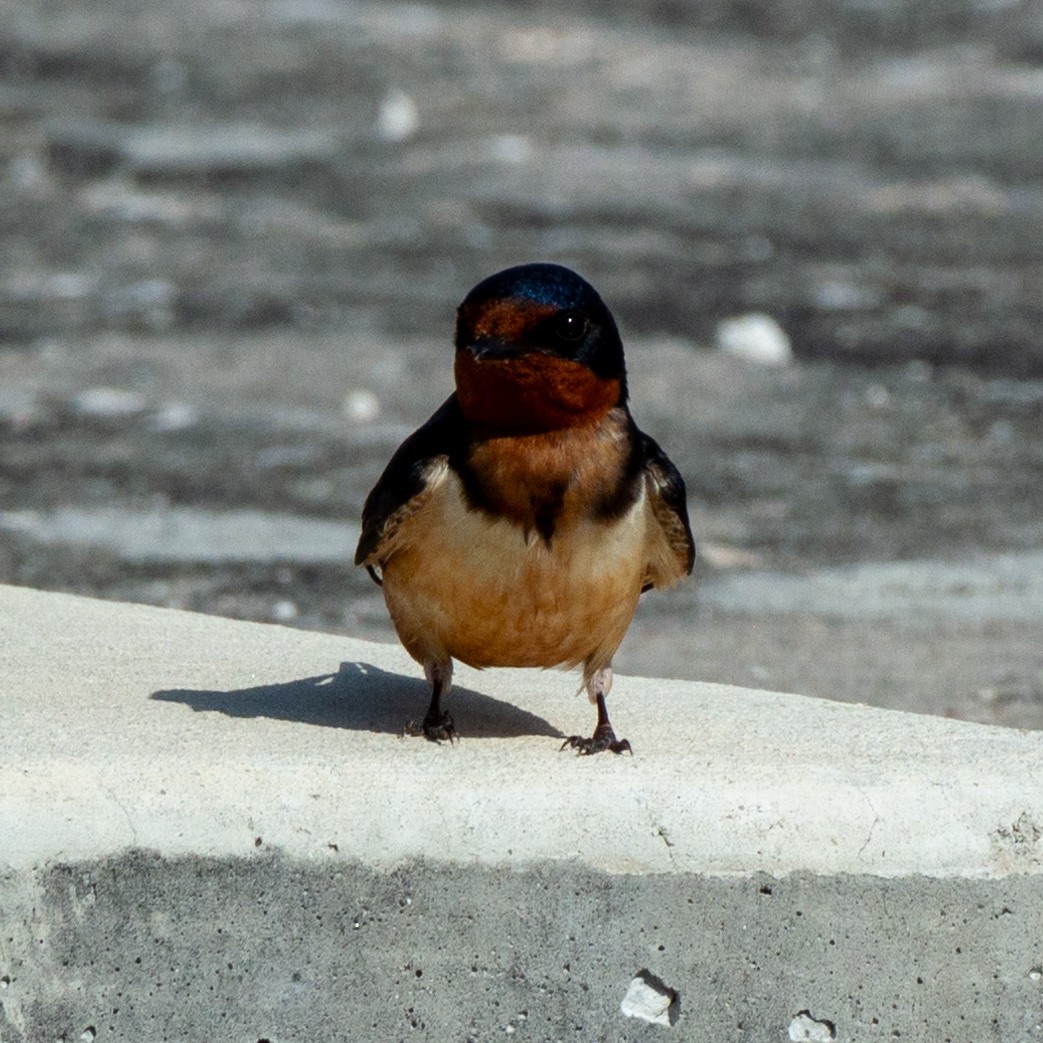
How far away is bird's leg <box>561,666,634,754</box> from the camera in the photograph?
3689mm

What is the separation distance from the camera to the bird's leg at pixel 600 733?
369 centimetres

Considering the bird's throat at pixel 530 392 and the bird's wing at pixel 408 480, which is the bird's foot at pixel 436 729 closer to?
the bird's wing at pixel 408 480

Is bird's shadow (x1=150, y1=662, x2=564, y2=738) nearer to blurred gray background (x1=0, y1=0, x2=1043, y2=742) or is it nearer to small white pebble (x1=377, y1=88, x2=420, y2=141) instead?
blurred gray background (x1=0, y1=0, x2=1043, y2=742)

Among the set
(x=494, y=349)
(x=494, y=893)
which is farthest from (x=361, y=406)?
(x=494, y=893)

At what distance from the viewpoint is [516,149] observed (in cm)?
1286

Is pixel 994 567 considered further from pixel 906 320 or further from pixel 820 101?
pixel 820 101

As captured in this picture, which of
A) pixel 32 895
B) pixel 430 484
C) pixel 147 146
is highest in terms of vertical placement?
pixel 430 484

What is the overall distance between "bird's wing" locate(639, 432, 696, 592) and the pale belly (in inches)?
3.2

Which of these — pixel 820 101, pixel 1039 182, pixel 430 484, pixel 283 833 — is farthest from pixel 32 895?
pixel 820 101

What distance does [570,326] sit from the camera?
3432mm

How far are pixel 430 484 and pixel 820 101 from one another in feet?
36.5

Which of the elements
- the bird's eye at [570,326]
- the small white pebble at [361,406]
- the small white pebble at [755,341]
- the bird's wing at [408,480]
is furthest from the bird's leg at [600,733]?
the small white pebble at [755,341]

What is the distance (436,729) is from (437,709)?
2.7 inches

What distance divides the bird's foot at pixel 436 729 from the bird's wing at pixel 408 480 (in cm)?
30
